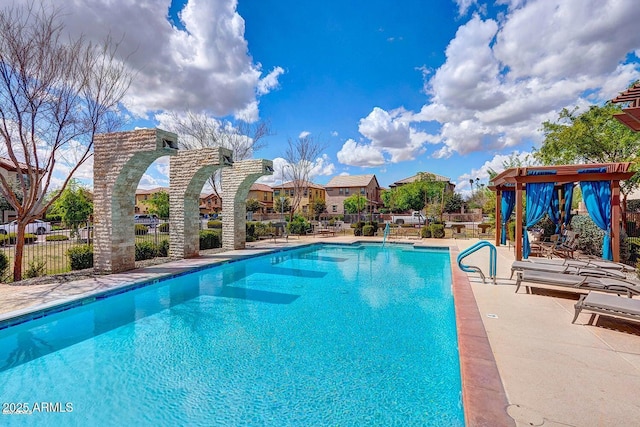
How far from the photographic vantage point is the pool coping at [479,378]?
232 centimetres

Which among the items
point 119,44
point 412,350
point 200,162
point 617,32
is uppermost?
point 617,32

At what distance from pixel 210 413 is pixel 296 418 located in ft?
2.88

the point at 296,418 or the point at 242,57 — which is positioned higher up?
the point at 242,57

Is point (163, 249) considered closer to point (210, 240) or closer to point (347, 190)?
point (210, 240)

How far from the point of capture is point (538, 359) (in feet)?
10.8

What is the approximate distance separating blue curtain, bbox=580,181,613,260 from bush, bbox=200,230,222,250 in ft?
44.9

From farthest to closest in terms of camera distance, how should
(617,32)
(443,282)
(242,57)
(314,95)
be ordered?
(314,95) → (242,57) → (617,32) → (443,282)

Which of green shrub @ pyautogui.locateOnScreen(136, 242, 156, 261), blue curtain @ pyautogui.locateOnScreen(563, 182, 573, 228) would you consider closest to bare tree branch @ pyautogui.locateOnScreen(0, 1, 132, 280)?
green shrub @ pyautogui.locateOnScreen(136, 242, 156, 261)

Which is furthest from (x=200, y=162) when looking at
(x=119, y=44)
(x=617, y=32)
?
(x=617, y=32)

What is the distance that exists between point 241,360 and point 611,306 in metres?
4.90

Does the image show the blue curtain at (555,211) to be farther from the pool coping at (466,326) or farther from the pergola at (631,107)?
the pergola at (631,107)

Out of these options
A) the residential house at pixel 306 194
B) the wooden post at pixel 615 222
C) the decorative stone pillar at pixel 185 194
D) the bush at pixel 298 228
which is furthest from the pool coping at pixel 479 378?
the residential house at pixel 306 194

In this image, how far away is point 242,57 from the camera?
1361 centimetres

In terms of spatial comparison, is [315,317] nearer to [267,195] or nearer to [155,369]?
[155,369]
